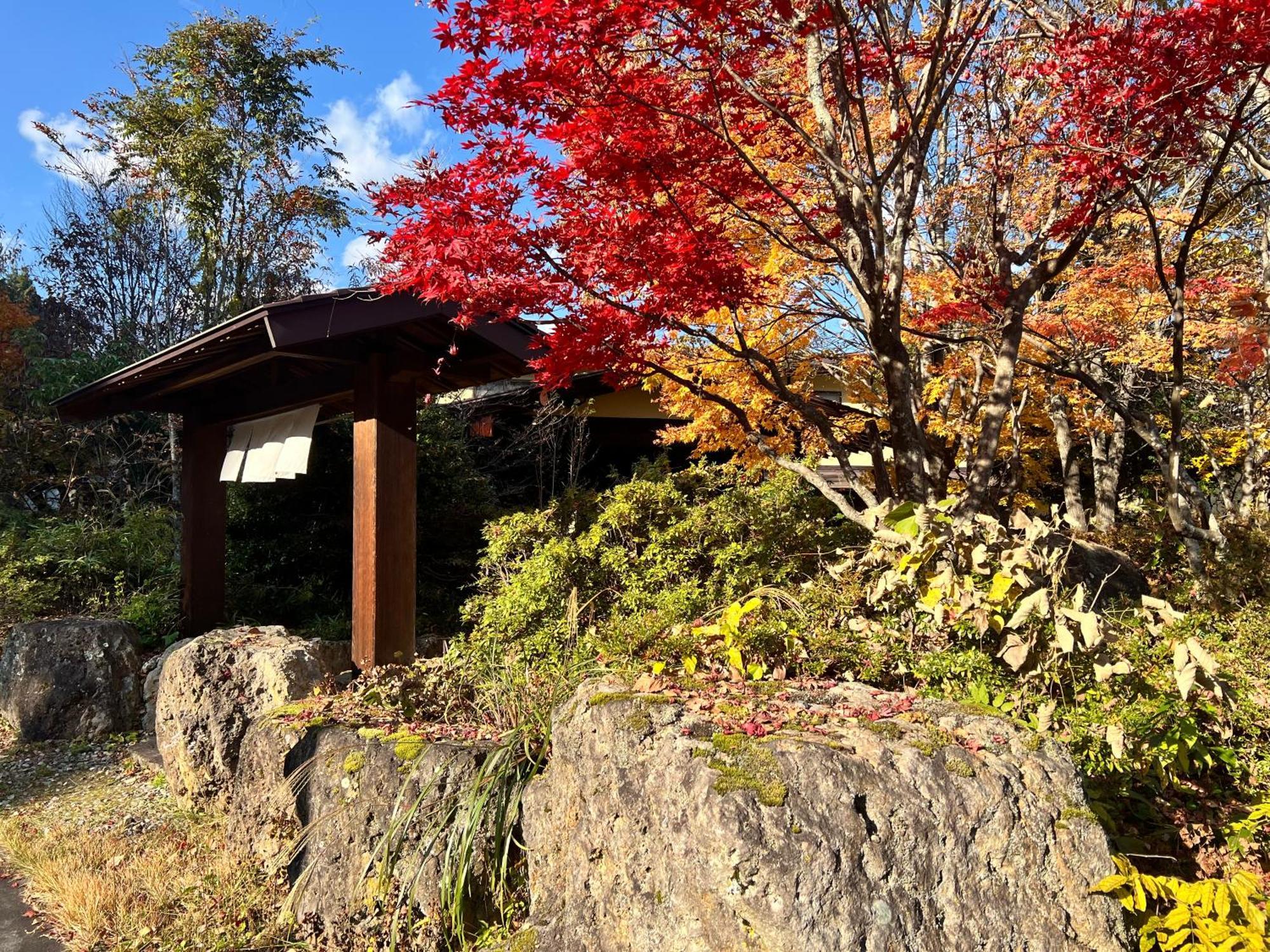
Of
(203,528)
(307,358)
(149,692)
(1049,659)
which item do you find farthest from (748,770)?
(203,528)

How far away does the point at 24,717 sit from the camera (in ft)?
22.1

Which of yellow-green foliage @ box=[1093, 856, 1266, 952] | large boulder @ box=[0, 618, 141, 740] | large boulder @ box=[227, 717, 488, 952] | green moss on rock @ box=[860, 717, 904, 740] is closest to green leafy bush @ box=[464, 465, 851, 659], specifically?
large boulder @ box=[227, 717, 488, 952]

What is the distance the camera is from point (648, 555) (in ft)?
18.0

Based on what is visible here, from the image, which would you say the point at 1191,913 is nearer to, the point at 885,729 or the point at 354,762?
the point at 885,729

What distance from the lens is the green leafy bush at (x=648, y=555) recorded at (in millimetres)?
5117

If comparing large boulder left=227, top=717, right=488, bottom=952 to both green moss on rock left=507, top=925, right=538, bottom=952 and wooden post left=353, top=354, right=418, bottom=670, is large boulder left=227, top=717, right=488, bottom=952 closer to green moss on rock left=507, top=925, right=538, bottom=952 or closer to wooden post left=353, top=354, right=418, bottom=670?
green moss on rock left=507, top=925, right=538, bottom=952

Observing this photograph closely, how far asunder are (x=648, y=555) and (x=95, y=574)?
6.78 meters

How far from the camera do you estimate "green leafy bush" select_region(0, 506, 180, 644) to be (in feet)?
27.1

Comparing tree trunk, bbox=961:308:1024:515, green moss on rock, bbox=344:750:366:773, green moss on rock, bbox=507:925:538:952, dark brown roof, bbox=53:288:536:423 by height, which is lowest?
green moss on rock, bbox=507:925:538:952

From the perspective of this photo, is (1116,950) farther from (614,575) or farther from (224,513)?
(224,513)

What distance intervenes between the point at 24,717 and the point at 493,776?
560cm

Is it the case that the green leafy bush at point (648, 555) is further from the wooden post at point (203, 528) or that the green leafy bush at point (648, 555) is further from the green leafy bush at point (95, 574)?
the green leafy bush at point (95, 574)

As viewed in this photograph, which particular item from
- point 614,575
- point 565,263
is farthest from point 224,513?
point 565,263

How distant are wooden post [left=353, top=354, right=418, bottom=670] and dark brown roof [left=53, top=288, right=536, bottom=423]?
27cm
